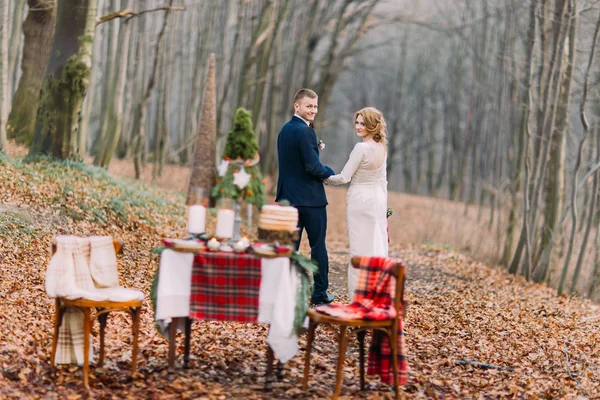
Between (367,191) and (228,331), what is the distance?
6.40ft

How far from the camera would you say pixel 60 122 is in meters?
12.3

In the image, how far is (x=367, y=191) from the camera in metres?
6.91

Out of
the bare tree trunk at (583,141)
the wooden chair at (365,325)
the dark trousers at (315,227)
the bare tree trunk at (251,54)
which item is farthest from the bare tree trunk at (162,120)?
the wooden chair at (365,325)

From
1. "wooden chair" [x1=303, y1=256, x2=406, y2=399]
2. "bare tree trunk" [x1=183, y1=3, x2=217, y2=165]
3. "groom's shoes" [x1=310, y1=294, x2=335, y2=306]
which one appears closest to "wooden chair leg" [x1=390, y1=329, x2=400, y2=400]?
"wooden chair" [x1=303, y1=256, x2=406, y2=399]

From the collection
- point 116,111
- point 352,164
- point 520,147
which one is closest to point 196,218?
point 352,164

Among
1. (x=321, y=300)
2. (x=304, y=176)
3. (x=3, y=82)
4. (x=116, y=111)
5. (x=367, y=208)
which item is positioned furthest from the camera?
(x=116, y=111)

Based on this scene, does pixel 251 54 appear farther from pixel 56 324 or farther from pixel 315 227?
pixel 56 324

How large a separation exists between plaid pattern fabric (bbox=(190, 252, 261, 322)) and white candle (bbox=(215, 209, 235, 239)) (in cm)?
14

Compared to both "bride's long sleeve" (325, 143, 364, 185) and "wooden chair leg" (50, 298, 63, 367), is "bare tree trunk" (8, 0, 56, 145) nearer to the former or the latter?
"bride's long sleeve" (325, 143, 364, 185)

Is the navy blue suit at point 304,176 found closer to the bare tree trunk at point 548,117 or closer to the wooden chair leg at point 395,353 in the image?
the wooden chair leg at point 395,353

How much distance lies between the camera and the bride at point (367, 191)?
677cm

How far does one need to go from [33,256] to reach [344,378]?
4720mm

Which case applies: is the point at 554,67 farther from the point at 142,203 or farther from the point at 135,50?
the point at 135,50

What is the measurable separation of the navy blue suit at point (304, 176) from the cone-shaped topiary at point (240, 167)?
5.55 ft
